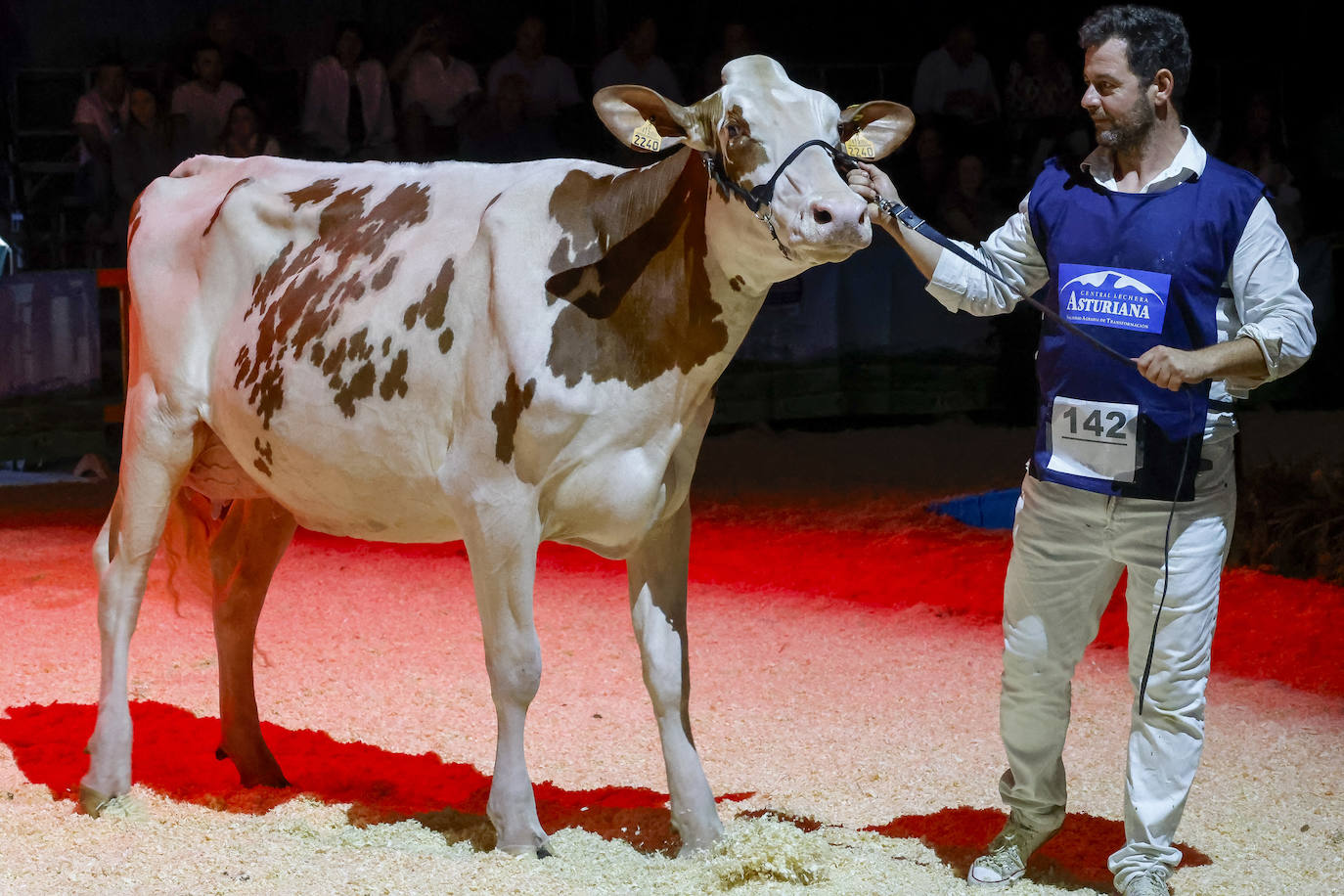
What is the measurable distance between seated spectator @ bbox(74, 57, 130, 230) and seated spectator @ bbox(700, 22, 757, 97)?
168 inches

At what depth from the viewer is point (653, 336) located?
11.8 ft

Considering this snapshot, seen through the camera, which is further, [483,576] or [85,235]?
[85,235]

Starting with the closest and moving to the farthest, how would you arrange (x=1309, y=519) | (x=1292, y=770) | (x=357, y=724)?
(x=1292, y=770) < (x=357, y=724) < (x=1309, y=519)

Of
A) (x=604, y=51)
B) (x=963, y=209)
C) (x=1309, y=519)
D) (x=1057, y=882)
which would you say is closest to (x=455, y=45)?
(x=604, y=51)

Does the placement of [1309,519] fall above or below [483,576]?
below

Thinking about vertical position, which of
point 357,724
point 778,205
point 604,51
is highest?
point 604,51

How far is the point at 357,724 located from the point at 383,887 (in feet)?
5.54

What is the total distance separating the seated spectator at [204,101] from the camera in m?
10.4

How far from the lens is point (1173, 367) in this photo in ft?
10.4

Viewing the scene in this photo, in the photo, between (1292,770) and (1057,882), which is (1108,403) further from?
(1292,770)

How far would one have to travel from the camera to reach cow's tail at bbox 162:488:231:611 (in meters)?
4.72

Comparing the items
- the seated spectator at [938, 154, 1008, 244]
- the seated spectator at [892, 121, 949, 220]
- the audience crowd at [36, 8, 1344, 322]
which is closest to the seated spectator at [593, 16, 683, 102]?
the audience crowd at [36, 8, 1344, 322]

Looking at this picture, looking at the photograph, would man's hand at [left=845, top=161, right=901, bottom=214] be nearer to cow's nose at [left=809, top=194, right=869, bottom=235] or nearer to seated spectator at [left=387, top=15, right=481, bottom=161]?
cow's nose at [left=809, top=194, right=869, bottom=235]

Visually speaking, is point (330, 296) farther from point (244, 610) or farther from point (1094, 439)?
point (1094, 439)
